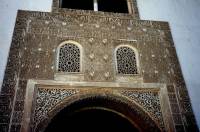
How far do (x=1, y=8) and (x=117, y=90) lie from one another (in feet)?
10.1

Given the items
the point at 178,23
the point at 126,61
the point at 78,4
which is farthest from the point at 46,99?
the point at 178,23

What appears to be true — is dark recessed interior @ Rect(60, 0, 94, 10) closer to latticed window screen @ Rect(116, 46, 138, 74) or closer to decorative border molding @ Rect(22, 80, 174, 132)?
latticed window screen @ Rect(116, 46, 138, 74)

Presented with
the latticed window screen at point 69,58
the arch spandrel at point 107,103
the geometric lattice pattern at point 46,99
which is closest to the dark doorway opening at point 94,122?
A: the arch spandrel at point 107,103

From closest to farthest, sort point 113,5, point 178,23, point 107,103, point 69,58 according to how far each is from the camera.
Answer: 1. point 107,103
2. point 69,58
3. point 178,23
4. point 113,5

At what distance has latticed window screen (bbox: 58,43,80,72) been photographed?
17.7 feet

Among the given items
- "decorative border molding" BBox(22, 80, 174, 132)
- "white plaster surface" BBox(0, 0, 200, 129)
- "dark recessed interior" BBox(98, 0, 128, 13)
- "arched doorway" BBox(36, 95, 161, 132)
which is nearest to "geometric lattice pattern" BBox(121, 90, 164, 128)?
"decorative border molding" BBox(22, 80, 174, 132)

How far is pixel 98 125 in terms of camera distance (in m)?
5.79

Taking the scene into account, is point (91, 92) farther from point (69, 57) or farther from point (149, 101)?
point (149, 101)

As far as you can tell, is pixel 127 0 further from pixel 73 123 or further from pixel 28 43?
pixel 73 123

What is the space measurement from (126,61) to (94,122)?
1471mm

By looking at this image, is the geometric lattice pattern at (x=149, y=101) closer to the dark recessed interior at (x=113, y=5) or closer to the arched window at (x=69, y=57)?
the arched window at (x=69, y=57)

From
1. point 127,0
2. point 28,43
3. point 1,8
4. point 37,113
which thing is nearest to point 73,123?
point 37,113

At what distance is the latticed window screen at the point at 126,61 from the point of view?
5.57m

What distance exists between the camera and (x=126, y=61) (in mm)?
5668
